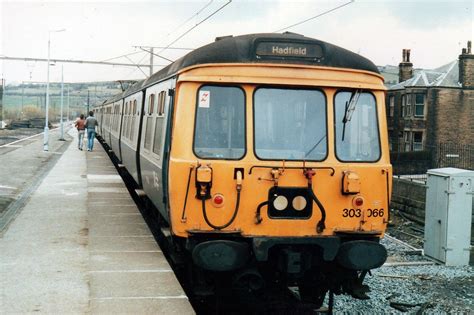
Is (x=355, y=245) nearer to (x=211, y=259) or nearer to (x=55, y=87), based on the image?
(x=211, y=259)

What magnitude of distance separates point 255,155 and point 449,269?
5833 millimetres

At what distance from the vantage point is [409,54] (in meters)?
42.2

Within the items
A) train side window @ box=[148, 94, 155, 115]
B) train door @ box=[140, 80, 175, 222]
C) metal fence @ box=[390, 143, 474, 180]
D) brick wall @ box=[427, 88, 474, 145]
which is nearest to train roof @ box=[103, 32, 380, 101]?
train door @ box=[140, 80, 175, 222]

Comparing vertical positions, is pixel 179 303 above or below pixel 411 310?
above

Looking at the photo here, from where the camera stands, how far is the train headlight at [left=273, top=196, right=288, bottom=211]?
22.7 ft

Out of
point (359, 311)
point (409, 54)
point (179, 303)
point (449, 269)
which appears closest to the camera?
point (179, 303)

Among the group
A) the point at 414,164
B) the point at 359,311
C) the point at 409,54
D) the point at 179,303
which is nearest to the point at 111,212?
the point at 359,311

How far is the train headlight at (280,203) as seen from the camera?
6.93 metres

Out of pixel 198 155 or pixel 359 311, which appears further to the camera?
pixel 359 311

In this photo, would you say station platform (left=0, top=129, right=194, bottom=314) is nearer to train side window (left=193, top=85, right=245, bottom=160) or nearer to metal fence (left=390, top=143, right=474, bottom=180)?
train side window (left=193, top=85, right=245, bottom=160)

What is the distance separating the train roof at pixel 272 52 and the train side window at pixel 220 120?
0.35m

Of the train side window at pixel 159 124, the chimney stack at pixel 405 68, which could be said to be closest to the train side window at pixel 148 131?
the train side window at pixel 159 124

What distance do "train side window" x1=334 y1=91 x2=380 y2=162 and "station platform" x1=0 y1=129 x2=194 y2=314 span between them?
2.41 meters

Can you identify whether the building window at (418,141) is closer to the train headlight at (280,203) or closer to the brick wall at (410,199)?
the brick wall at (410,199)
